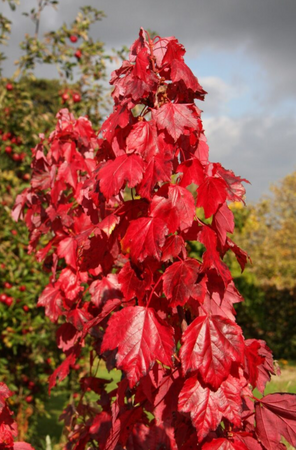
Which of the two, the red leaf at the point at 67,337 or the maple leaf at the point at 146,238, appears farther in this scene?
the red leaf at the point at 67,337

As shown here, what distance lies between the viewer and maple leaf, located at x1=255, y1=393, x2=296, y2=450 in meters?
1.21

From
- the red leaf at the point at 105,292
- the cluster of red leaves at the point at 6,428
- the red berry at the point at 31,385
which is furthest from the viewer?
the red berry at the point at 31,385

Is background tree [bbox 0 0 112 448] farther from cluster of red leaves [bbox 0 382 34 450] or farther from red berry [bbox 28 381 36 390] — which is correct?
cluster of red leaves [bbox 0 382 34 450]

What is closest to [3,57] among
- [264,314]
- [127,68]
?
[127,68]

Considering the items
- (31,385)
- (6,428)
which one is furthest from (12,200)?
(6,428)

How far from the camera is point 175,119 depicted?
1.22 metres

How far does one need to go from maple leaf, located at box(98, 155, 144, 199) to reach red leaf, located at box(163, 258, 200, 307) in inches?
10.0

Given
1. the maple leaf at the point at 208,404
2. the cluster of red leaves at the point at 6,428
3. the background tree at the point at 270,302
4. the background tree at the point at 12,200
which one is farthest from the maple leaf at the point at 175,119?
the background tree at the point at 270,302

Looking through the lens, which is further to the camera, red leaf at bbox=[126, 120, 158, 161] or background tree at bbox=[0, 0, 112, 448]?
background tree at bbox=[0, 0, 112, 448]

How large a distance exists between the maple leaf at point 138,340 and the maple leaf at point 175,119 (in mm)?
484

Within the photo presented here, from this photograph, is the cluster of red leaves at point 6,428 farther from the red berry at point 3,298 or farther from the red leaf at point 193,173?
the red berry at point 3,298

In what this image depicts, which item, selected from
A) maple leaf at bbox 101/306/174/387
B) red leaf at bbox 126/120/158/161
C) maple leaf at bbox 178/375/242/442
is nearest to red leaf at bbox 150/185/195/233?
red leaf at bbox 126/120/158/161

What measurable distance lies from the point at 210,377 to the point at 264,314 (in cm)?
969

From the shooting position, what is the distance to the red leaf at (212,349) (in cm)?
108
